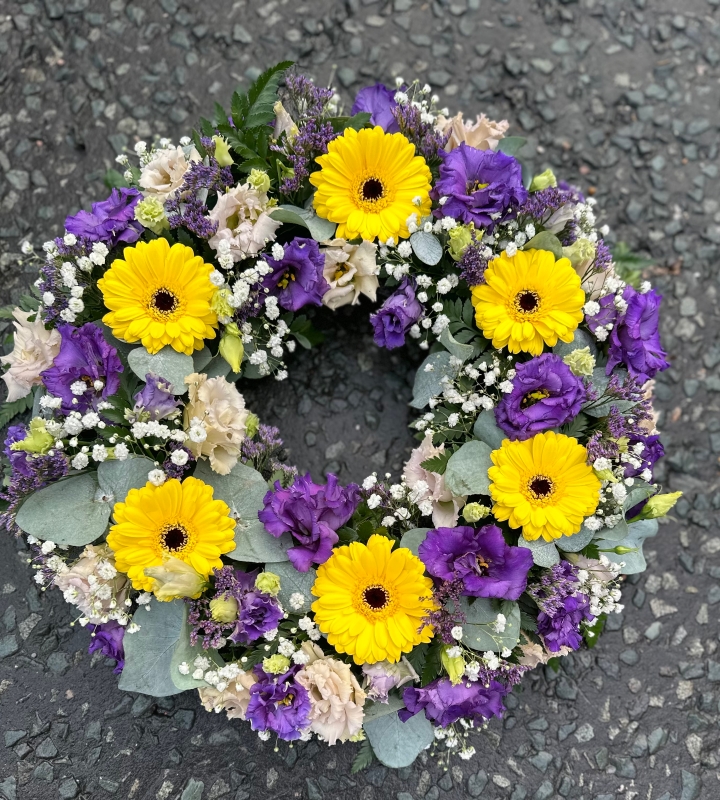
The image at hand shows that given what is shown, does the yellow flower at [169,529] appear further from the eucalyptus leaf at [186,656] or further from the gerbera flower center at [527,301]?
the gerbera flower center at [527,301]

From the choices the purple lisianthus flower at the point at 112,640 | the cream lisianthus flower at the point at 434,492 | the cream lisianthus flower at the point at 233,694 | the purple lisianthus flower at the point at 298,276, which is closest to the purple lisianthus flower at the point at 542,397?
the cream lisianthus flower at the point at 434,492

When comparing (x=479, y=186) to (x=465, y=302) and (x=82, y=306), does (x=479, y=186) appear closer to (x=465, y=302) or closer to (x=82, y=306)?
(x=465, y=302)

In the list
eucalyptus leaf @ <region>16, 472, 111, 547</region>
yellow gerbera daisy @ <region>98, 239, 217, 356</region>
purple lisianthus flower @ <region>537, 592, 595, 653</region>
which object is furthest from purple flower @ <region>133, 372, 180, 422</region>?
purple lisianthus flower @ <region>537, 592, 595, 653</region>

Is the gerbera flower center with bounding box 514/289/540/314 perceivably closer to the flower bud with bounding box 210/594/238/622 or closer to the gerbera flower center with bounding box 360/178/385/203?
the gerbera flower center with bounding box 360/178/385/203

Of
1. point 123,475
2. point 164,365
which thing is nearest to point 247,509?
point 123,475

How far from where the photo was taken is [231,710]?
210cm

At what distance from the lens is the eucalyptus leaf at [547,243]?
216 centimetres

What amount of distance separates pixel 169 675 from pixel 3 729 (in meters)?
0.71

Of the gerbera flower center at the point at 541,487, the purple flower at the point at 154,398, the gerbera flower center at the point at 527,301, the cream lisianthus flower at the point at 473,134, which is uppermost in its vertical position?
the cream lisianthus flower at the point at 473,134

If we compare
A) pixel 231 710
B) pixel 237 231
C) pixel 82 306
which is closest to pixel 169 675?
pixel 231 710

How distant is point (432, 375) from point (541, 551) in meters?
0.64

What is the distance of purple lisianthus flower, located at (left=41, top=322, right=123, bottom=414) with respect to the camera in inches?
78.9

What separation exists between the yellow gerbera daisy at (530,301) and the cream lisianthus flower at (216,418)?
0.80 meters

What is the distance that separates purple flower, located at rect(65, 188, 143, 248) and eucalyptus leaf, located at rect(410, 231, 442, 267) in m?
0.84
